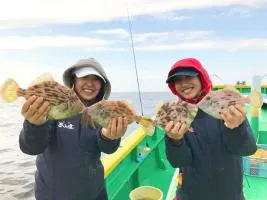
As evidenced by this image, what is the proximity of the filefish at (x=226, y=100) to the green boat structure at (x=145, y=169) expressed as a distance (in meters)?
2.60

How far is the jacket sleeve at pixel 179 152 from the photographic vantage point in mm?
3412

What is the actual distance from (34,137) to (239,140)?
7.01 ft

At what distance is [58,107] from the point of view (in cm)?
308

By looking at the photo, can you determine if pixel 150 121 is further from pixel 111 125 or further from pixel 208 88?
pixel 208 88

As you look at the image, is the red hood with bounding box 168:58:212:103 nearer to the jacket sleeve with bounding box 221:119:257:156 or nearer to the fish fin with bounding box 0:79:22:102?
the jacket sleeve with bounding box 221:119:257:156

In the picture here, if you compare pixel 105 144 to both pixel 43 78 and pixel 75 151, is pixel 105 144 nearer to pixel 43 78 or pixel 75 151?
pixel 75 151

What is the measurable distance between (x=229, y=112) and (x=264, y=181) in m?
3.55

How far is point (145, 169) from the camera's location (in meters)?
8.01

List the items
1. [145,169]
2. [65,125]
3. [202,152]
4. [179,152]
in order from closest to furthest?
1. [179,152]
2. [202,152]
3. [65,125]
4. [145,169]

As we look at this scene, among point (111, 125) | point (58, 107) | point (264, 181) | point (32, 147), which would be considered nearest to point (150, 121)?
point (111, 125)

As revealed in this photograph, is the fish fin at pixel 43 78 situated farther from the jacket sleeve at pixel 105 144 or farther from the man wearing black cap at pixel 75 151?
the jacket sleeve at pixel 105 144

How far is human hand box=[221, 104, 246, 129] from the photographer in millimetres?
3031

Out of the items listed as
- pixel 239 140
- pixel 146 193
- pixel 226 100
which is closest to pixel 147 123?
pixel 226 100

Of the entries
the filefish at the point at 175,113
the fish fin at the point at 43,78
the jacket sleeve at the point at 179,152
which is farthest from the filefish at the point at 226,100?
the fish fin at the point at 43,78
